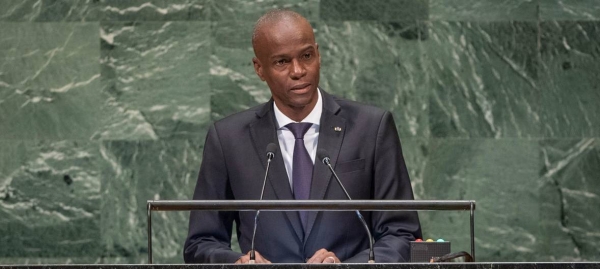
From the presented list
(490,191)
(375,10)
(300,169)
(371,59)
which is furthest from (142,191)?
(300,169)

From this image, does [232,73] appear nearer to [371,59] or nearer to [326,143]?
[371,59]

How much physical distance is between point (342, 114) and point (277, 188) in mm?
445

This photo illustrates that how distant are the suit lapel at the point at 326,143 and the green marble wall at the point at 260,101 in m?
2.38

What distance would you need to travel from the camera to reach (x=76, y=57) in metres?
7.17

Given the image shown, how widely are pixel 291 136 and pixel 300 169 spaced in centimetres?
18

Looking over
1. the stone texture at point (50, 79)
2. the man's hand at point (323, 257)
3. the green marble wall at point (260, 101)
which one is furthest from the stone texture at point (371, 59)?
the man's hand at point (323, 257)

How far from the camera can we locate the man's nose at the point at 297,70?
459cm

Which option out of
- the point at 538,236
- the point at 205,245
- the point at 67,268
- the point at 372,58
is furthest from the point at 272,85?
the point at 538,236

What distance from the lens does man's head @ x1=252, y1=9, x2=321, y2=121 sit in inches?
181

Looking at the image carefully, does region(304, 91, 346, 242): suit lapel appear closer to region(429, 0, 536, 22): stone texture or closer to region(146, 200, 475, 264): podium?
region(146, 200, 475, 264): podium

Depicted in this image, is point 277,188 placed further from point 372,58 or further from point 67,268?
point 372,58

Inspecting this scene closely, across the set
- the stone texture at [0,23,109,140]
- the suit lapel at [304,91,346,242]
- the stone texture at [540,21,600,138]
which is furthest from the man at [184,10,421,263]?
the stone texture at [540,21,600,138]

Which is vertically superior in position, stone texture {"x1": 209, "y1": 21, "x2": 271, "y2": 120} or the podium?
stone texture {"x1": 209, "y1": 21, "x2": 271, "y2": 120}

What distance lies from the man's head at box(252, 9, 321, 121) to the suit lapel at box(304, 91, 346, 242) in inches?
4.0
